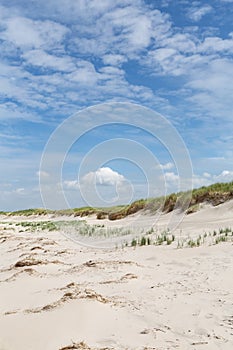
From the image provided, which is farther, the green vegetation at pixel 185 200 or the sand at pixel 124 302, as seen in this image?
the green vegetation at pixel 185 200

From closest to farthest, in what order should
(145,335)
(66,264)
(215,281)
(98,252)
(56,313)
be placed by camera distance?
(145,335) → (56,313) → (215,281) → (66,264) → (98,252)

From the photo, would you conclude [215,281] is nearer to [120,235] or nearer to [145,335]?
[145,335]

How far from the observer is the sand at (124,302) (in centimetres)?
443

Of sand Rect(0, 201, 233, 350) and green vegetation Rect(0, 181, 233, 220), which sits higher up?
green vegetation Rect(0, 181, 233, 220)

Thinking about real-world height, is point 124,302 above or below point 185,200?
below

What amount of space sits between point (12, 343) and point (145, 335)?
1515 mm

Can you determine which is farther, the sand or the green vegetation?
the green vegetation

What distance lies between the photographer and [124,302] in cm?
584

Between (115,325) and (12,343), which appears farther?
(115,325)

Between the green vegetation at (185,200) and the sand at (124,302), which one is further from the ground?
the green vegetation at (185,200)

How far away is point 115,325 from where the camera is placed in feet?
16.0

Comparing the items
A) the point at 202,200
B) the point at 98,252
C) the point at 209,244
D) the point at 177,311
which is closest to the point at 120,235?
the point at 98,252

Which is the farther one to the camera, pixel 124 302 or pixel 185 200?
pixel 185 200

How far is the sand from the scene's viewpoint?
443 centimetres
